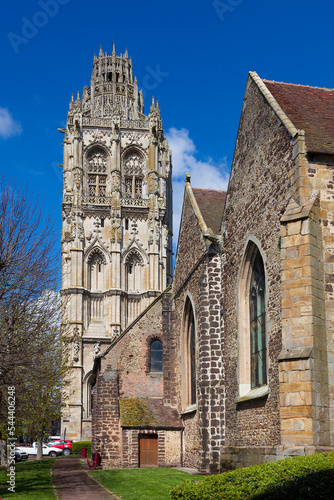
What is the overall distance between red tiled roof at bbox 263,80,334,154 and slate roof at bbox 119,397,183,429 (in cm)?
Result: 1281

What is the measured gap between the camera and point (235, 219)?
17000 mm

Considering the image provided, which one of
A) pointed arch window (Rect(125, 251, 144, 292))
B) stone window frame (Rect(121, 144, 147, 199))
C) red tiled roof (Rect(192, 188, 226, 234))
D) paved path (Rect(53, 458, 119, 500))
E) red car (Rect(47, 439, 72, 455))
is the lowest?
red car (Rect(47, 439, 72, 455))

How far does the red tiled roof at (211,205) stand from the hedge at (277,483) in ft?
34.9

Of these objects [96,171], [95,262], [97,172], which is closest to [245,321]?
[95,262]

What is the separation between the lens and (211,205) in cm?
2262

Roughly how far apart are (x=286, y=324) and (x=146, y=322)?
1531cm

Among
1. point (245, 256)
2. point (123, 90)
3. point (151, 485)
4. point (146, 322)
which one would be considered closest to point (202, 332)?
point (245, 256)

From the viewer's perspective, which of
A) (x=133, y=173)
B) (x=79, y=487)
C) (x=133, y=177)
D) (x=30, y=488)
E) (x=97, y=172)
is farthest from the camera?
(x=133, y=173)

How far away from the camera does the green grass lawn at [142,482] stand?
14531mm

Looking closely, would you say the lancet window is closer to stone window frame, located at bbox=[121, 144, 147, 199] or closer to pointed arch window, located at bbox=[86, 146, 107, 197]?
stone window frame, located at bbox=[121, 144, 147, 199]

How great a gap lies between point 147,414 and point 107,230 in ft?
104

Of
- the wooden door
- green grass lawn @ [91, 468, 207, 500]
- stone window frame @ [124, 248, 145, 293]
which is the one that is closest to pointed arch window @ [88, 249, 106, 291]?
stone window frame @ [124, 248, 145, 293]

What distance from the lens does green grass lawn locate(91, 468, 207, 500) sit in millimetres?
14531

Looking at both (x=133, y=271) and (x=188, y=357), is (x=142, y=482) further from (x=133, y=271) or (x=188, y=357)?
(x=133, y=271)
